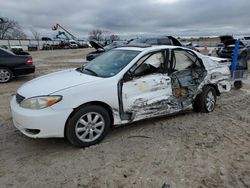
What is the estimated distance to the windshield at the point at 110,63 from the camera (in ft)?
14.2

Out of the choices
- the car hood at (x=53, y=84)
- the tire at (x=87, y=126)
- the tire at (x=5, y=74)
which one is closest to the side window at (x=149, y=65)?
the car hood at (x=53, y=84)

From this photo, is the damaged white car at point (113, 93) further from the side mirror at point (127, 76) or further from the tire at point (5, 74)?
the tire at point (5, 74)

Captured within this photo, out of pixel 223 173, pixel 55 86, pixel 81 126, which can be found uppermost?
pixel 55 86

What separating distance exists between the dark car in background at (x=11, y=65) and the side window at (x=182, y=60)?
6.53m

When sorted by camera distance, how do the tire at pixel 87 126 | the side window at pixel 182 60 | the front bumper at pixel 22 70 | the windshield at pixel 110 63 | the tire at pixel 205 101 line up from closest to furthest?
the tire at pixel 87 126
the windshield at pixel 110 63
the side window at pixel 182 60
the tire at pixel 205 101
the front bumper at pixel 22 70

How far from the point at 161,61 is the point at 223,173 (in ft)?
7.49

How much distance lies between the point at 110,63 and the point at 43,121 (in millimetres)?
1688

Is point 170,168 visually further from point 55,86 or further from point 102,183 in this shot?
point 55,86

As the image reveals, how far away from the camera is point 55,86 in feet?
12.5

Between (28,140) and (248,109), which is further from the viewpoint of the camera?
(248,109)

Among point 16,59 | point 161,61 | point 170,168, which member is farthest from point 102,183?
point 16,59

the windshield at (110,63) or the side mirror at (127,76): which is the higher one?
the windshield at (110,63)

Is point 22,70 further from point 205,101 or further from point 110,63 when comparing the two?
point 205,101

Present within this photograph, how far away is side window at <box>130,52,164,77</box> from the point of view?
170 inches
